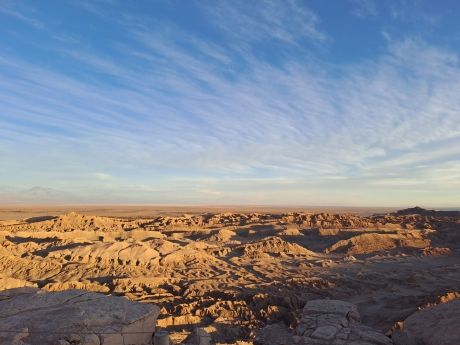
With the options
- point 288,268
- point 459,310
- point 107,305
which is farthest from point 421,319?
point 288,268

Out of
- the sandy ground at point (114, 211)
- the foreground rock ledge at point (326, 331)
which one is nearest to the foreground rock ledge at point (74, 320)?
the foreground rock ledge at point (326, 331)

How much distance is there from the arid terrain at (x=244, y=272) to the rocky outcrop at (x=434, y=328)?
1.01 m

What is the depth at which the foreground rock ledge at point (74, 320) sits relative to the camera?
Answer: 26.7 feet

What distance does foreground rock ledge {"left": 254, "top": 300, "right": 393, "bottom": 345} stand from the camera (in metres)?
10.1

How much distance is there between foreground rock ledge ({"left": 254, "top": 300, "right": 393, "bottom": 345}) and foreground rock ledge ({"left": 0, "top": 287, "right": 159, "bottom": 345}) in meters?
3.82

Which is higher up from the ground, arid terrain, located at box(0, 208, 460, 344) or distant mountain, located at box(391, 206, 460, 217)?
distant mountain, located at box(391, 206, 460, 217)

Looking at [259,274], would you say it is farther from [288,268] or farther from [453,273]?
[453,273]

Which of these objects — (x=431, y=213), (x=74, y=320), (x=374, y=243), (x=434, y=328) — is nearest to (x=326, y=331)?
(x=434, y=328)

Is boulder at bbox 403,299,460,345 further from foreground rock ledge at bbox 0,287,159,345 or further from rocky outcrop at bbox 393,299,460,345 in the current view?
foreground rock ledge at bbox 0,287,159,345

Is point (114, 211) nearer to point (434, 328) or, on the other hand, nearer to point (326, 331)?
point (326, 331)

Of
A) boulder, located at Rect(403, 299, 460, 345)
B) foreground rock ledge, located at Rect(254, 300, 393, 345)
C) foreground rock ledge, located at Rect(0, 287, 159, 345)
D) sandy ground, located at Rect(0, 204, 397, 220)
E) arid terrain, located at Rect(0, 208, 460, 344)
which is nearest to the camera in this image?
foreground rock ledge, located at Rect(0, 287, 159, 345)

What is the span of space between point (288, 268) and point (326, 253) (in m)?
6.47

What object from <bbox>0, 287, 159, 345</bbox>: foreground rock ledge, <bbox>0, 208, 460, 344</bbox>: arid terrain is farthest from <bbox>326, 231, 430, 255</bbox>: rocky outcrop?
<bbox>0, 287, 159, 345</bbox>: foreground rock ledge

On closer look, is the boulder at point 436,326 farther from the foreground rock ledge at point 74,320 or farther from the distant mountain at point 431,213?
the distant mountain at point 431,213
